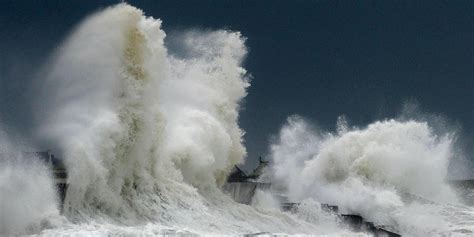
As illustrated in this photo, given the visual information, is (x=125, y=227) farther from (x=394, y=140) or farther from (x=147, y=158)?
(x=394, y=140)

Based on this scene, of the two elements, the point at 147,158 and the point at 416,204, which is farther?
the point at 416,204

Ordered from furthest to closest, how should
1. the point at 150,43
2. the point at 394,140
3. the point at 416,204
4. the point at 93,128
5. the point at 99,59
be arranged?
the point at 394,140
the point at 416,204
the point at 150,43
the point at 99,59
the point at 93,128

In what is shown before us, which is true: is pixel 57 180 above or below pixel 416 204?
below

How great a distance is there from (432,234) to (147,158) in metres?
10.00

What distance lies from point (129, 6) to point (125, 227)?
756cm

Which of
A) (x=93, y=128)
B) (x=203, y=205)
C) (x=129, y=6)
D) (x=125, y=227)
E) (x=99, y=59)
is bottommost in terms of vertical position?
(x=125, y=227)

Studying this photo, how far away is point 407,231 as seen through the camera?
822 inches

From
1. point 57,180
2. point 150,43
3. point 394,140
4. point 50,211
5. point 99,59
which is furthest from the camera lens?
point 394,140

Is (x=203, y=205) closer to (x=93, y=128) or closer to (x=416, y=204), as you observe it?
(x=93, y=128)

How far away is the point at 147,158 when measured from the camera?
17219mm

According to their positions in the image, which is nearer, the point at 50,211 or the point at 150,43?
the point at 50,211

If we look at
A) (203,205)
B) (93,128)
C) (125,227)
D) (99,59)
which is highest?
(99,59)

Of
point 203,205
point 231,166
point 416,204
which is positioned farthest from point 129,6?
point 416,204

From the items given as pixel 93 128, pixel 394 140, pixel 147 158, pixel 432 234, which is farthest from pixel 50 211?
pixel 394 140
